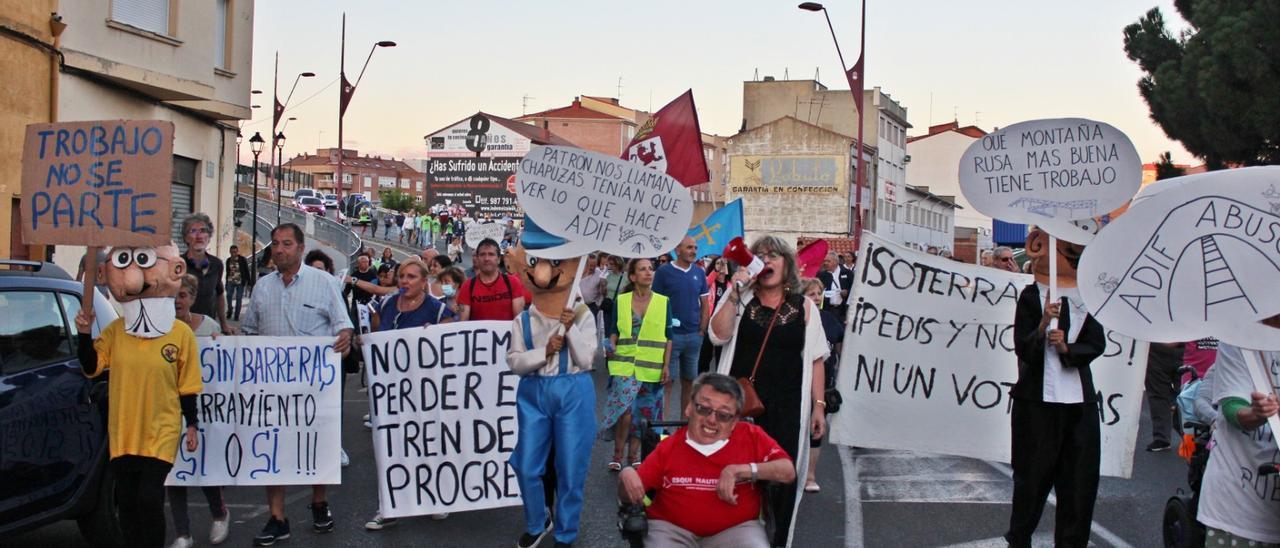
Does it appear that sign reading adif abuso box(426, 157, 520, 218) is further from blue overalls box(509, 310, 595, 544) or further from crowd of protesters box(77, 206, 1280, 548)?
blue overalls box(509, 310, 595, 544)

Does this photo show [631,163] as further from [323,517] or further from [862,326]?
[323,517]

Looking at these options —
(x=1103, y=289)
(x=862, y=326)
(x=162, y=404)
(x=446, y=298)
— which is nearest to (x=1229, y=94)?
(x=446, y=298)

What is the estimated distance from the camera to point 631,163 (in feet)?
22.5

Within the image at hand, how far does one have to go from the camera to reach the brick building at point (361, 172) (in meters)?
152

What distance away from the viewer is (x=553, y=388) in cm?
662

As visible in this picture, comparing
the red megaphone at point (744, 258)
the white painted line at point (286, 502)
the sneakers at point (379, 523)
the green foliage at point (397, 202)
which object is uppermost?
the green foliage at point (397, 202)

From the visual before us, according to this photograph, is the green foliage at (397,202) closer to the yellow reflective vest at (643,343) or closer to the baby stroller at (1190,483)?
the yellow reflective vest at (643,343)

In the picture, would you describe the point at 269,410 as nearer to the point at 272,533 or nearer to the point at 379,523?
the point at 272,533

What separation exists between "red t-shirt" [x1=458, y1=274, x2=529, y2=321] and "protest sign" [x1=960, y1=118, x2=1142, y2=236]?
3971mm

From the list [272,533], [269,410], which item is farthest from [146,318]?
[272,533]

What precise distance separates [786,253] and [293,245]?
280cm

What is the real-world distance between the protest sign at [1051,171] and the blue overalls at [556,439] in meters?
2.29

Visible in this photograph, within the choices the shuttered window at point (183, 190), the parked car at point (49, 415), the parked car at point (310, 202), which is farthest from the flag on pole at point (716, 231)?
the parked car at point (310, 202)

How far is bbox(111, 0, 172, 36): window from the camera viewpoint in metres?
19.0
